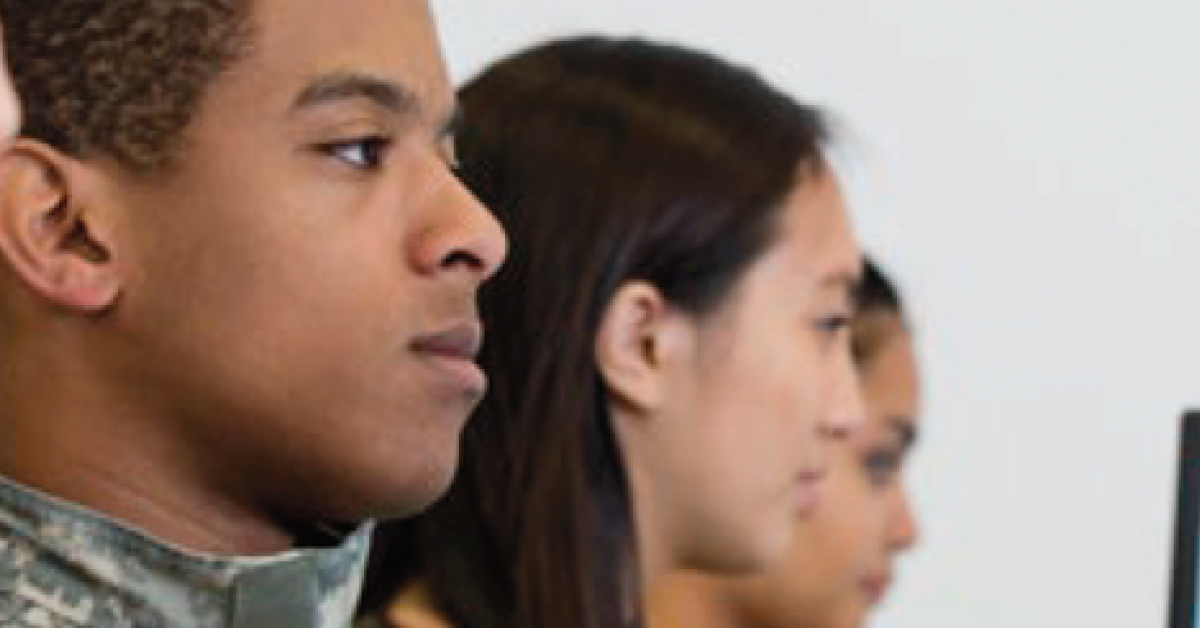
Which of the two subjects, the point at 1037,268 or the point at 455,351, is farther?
the point at 1037,268

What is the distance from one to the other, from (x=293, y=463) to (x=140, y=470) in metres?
0.06

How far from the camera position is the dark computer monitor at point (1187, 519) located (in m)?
1.43

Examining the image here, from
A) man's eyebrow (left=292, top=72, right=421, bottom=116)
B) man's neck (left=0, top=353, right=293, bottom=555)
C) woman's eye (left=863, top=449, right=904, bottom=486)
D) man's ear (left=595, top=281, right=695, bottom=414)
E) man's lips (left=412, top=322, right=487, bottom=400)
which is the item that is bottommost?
woman's eye (left=863, top=449, right=904, bottom=486)

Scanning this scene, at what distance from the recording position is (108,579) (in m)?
0.91

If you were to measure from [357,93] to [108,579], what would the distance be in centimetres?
22

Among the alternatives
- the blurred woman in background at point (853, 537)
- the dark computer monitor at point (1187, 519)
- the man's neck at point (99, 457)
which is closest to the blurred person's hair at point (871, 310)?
the blurred woman in background at point (853, 537)

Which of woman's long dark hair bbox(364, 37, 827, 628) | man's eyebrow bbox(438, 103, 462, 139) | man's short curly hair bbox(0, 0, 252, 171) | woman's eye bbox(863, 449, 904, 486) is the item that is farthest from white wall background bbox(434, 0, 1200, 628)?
man's short curly hair bbox(0, 0, 252, 171)

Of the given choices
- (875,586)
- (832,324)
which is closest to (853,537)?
(875,586)

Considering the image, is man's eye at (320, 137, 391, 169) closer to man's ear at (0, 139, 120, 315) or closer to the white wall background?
man's ear at (0, 139, 120, 315)

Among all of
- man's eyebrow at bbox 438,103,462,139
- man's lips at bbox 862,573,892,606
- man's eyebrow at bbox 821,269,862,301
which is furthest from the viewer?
man's lips at bbox 862,573,892,606

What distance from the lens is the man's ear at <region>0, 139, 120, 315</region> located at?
0.94 metres

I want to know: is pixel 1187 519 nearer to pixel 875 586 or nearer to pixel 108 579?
pixel 875 586

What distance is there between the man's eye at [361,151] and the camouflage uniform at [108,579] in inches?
6.6

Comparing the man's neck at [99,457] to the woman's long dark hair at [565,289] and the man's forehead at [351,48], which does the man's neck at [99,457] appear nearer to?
the man's forehead at [351,48]
